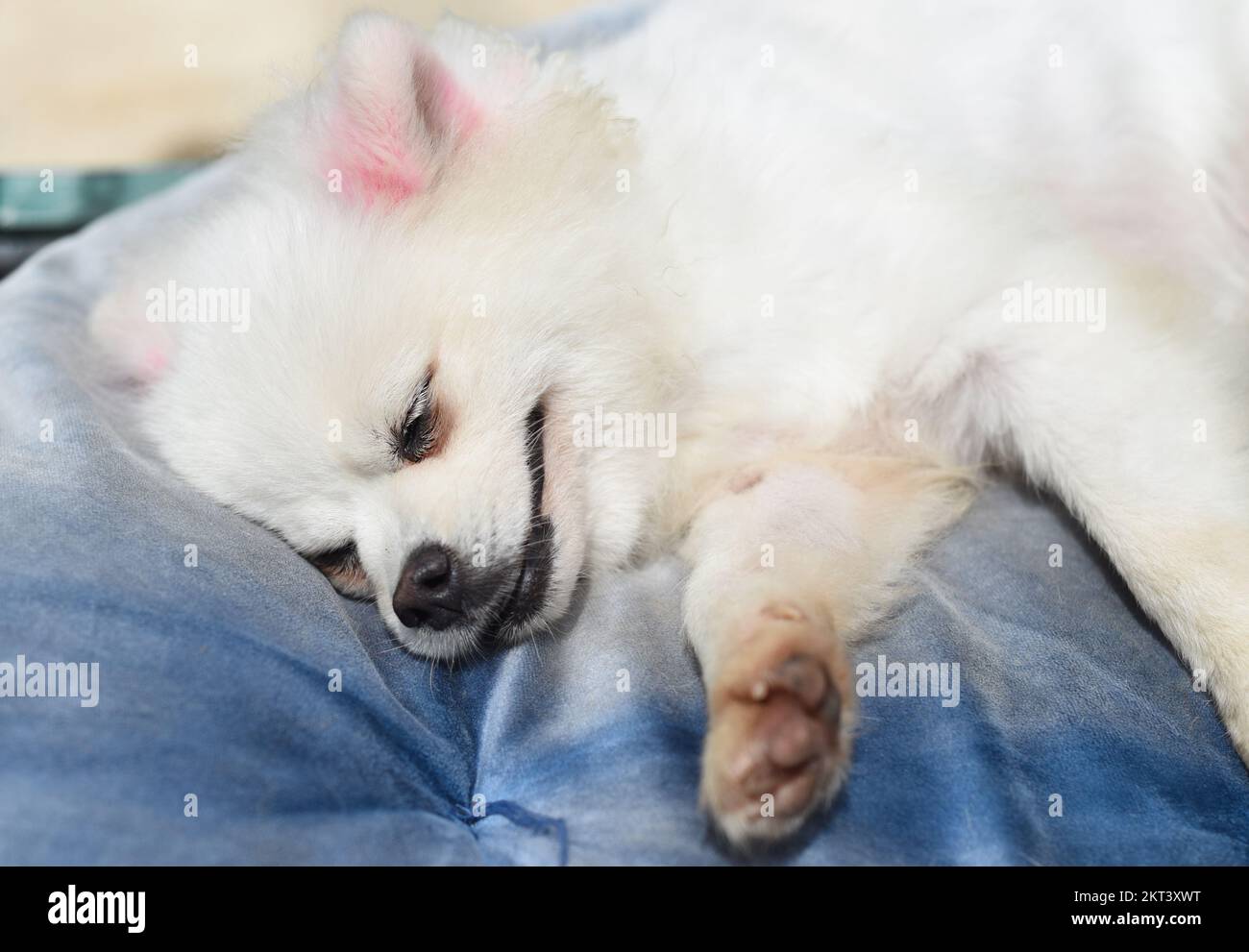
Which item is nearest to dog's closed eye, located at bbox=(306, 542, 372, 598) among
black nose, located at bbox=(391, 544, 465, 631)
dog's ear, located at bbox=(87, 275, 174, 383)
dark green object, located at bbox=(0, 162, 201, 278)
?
black nose, located at bbox=(391, 544, 465, 631)

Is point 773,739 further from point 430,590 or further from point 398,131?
point 398,131

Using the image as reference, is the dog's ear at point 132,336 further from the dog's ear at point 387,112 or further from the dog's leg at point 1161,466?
the dog's leg at point 1161,466

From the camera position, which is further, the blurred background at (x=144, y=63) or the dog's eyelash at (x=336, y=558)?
the blurred background at (x=144, y=63)

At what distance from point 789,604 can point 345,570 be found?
99 cm

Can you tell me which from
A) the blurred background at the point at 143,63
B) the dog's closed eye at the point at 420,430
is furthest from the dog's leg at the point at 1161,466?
the blurred background at the point at 143,63

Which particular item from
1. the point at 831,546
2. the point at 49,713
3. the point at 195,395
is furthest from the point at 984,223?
the point at 49,713

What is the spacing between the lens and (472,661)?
85.5 inches

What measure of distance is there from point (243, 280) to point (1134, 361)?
5.98ft

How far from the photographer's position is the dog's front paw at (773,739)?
159cm

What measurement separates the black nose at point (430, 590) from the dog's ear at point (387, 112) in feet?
2.49

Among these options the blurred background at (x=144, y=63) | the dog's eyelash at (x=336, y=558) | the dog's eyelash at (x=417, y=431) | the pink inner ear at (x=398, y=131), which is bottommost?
the dog's eyelash at (x=336, y=558)

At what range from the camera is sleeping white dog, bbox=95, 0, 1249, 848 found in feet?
6.86

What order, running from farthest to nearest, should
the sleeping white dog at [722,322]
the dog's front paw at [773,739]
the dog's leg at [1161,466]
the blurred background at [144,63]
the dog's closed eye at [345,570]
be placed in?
the blurred background at [144,63]
the dog's closed eye at [345,570]
the sleeping white dog at [722,322]
the dog's leg at [1161,466]
the dog's front paw at [773,739]

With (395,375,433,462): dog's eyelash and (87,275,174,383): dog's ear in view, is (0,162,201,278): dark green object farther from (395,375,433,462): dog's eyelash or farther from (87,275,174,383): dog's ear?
(395,375,433,462): dog's eyelash
